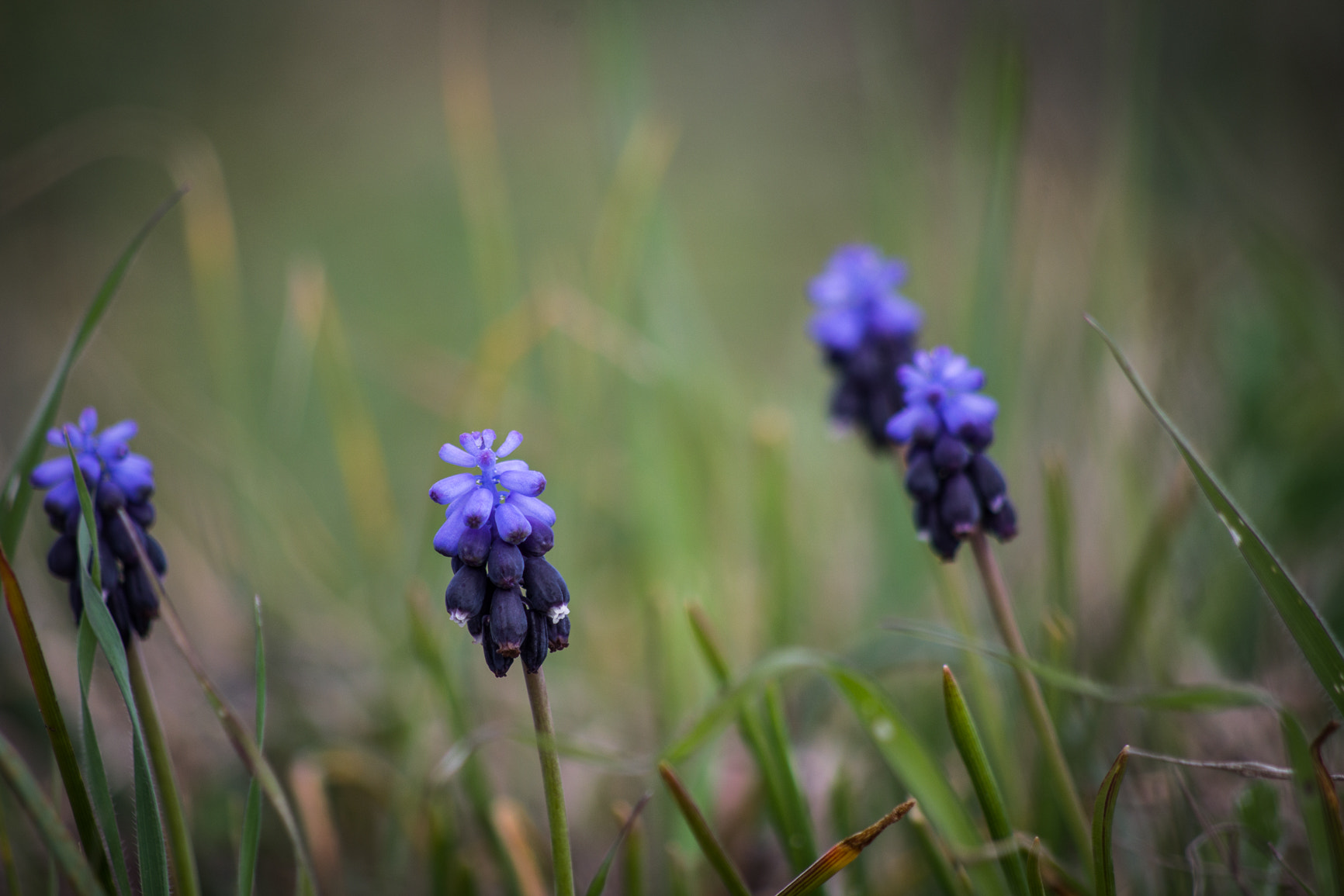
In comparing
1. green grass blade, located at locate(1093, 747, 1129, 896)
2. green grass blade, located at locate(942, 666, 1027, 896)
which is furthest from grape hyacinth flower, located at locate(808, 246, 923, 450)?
green grass blade, located at locate(1093, 747, 1129, 896)

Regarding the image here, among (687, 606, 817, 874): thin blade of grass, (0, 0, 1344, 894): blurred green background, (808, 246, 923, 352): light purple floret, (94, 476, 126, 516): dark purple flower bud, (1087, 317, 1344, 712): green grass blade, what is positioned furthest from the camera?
(0, 0, 1344, 894): blurred green background

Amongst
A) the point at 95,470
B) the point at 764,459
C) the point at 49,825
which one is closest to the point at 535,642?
the point at 49,825

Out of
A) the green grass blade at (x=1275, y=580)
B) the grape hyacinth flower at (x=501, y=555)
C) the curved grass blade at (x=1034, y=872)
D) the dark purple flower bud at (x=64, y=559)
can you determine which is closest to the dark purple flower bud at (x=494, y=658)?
the grape hyacinth flower at (x=501, y=555)

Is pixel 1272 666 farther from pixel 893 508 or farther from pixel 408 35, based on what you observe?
pixel 408 35

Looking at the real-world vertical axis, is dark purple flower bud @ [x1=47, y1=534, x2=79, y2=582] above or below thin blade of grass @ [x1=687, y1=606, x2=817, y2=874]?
above

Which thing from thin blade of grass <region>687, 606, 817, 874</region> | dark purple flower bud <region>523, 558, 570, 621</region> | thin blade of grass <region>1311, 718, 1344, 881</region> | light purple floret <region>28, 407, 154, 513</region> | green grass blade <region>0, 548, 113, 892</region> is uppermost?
light purple floret <region>28, 407, 154, 513</region>

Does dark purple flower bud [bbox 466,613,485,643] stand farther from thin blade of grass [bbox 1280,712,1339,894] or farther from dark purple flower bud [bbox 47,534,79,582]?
thin blade of grass [bbox 1280,712,1339,894]

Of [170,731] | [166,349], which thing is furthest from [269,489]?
[166,349]
